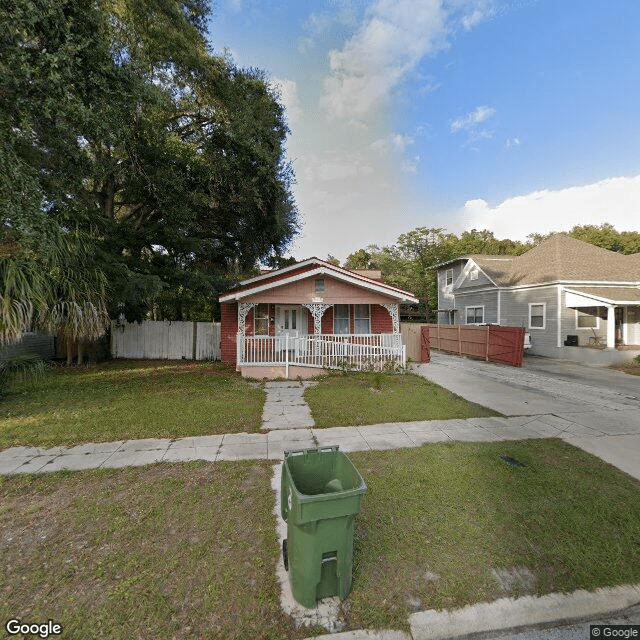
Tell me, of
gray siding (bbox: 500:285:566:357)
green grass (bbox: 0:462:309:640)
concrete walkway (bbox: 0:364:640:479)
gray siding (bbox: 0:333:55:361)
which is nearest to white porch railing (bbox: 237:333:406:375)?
concrete walkway (bbox: 0:364:640:479)

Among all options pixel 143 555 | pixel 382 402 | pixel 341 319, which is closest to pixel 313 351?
pixel 341 319

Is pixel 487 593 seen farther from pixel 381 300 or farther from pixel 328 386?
pixel 381 300

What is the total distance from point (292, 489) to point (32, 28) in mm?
9687

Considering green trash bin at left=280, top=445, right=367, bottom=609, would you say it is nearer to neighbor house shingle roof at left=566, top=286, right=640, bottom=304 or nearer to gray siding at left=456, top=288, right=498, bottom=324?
neighbor house shingle roof at left=566, top=286, right=640, bottom=304

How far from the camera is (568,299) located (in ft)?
51.9

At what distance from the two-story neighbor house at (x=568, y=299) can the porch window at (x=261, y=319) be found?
14.1m

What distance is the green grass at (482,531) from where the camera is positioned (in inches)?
101

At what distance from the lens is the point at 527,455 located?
16.2ft

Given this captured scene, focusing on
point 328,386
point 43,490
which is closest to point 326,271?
point 328,386

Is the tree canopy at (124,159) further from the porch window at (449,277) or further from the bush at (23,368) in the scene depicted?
the porch window at (449,277)

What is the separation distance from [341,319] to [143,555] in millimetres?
11606

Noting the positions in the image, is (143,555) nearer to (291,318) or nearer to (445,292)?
(291,318)

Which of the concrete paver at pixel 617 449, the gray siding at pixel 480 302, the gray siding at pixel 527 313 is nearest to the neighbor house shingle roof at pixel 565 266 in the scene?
the gray siding at pixel 527 313

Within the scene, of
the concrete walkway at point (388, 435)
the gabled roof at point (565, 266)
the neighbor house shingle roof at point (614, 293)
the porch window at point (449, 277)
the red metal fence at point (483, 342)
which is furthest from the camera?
the porch window at point (449, 277)
